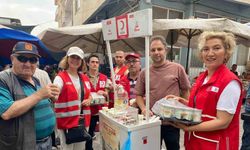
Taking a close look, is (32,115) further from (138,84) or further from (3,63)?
(3,63)

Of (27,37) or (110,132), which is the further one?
(27,37)

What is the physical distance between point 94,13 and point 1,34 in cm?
986

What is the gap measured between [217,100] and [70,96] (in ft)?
6.10

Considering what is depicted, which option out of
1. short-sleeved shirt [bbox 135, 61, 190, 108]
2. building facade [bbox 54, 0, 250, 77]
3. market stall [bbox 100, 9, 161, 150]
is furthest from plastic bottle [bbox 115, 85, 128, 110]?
building facade [bbox 54, 0, 250, 77]

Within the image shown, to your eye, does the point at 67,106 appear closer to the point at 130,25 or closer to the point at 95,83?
the point at 95,83

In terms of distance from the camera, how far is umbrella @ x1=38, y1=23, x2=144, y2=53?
4363 millimetres

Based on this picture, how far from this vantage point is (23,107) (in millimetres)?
1722

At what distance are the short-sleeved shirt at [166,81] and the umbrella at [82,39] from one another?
7.05 feet

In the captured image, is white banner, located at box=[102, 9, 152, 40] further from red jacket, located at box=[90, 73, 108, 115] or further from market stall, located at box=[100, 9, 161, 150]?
red jacket, located at box=[90, 73, 108, 115]

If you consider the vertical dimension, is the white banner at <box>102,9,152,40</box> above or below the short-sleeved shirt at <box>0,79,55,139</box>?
above

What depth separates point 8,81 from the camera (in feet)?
5.91

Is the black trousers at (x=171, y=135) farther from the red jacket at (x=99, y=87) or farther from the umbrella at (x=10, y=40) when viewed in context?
the umbrella at (x=10, y=40)

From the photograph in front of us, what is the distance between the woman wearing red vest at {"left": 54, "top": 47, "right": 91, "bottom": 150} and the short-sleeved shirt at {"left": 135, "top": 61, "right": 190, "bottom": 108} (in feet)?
3.25

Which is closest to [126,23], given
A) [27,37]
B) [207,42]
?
[207,42]
